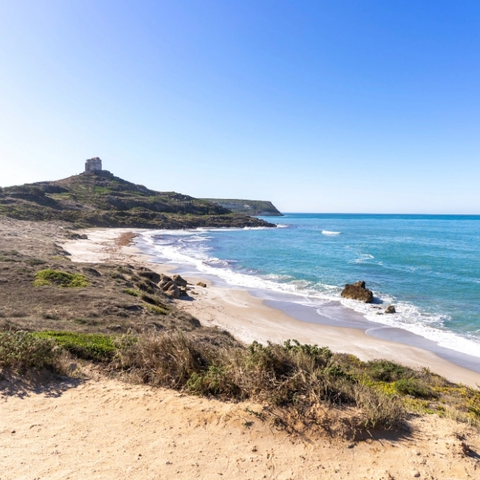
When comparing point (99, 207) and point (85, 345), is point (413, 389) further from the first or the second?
point (99, 207)

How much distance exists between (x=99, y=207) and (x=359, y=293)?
299ft

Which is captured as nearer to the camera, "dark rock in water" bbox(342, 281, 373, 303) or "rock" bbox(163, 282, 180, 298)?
"rock" bbox(163, 282, 180, 298)

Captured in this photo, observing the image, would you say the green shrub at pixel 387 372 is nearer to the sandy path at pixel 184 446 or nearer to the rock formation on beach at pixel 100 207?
the sandy path at pixel 184 446

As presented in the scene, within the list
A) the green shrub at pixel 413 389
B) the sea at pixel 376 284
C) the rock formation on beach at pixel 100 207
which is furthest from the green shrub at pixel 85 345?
the rock formation on beach at pixel 100 207

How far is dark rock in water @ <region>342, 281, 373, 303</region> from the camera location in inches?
950

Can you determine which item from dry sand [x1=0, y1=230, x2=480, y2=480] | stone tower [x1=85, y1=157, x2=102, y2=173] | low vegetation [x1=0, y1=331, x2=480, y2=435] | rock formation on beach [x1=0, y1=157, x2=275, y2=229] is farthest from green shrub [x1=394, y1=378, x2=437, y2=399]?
stone tower [x1=85, y1=157, x2=102, y2=173]

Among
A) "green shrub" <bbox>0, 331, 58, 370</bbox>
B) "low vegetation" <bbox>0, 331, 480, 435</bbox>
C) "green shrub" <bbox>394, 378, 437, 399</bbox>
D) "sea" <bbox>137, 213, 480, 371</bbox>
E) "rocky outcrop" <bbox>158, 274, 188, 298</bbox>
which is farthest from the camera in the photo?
"rocky outcrop" <bbox>158, 274, 188, 298</bbox>

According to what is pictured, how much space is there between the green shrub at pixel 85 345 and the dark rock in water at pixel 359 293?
1955 centimetres

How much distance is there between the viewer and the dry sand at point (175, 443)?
4.50m

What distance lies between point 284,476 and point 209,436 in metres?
1.28

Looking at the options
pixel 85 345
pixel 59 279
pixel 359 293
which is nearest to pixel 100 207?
pixel 59 279

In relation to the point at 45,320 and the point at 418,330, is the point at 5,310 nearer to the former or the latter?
the point at 45,320

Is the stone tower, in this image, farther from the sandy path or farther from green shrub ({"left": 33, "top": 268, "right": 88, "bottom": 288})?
the sandy path

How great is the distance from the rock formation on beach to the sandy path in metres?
74.3
